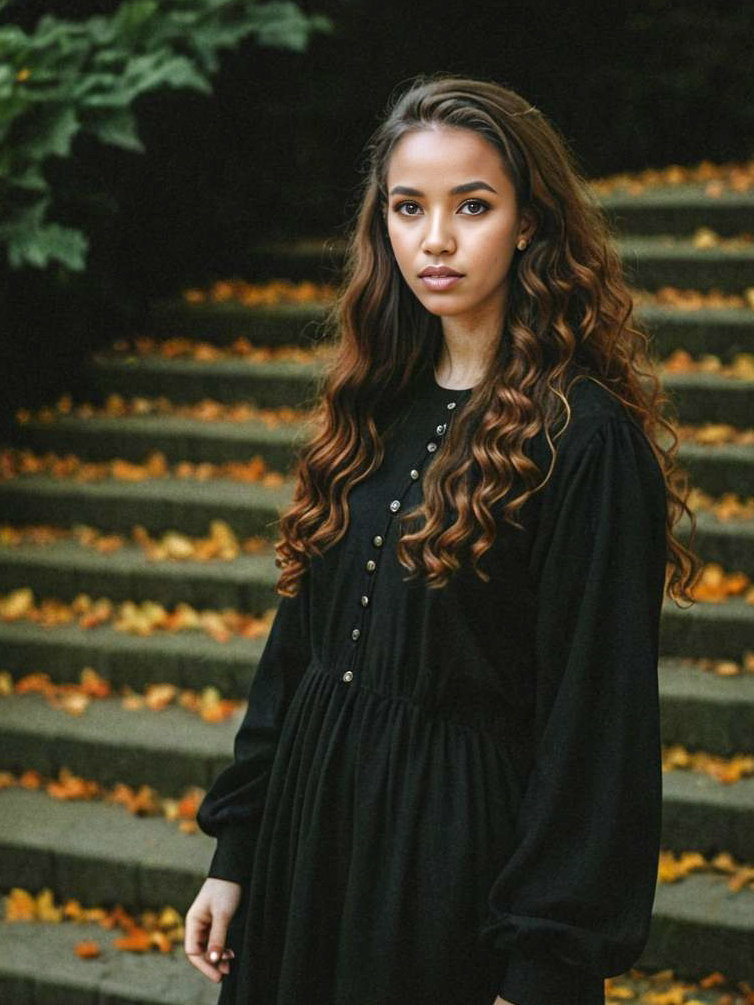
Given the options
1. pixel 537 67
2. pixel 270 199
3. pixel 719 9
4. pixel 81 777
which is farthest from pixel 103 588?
pixel 719 9

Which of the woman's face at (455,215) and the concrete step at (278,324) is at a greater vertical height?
the concrete step at (278,324)

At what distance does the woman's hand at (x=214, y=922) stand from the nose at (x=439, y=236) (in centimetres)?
107

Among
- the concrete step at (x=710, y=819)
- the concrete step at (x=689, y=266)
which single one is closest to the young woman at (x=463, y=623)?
the concrete step at (x=710, y=819)

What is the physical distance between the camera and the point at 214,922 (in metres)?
1.95

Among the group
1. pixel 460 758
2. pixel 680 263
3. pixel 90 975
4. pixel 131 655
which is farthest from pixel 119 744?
pixel 680 263

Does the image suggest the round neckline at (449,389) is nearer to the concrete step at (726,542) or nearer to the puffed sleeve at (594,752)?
the puffed sleeve at (594,752)

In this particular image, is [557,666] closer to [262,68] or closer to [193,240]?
[193,240]

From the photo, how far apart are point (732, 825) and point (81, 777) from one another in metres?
2.05

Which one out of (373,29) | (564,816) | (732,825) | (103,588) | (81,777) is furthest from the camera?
(373,29)

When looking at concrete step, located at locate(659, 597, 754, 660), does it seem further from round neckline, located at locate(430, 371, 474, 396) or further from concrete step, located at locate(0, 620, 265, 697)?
round neckline, located at locate(430, 371, 474, 396)

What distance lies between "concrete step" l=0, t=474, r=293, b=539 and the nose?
292 centimetres

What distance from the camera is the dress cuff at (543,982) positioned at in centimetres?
151

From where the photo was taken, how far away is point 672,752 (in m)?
3.52

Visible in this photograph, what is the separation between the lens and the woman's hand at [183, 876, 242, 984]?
76.6 inches
